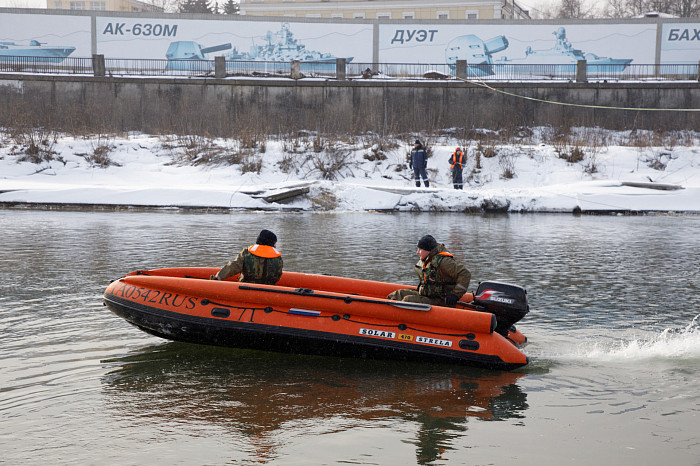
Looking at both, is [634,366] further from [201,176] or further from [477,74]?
[477,74]

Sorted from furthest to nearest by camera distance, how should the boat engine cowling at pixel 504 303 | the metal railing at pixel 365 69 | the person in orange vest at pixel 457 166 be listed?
the metal railing at pixel 365 69 → the person in orange vest at pixel 457 166 → the boat engine cowling at pixel 504 303

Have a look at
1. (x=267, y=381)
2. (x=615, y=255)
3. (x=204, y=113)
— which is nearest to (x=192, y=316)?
(x=267, y=381)

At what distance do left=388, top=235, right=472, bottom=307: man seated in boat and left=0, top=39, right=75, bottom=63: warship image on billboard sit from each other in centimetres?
3651

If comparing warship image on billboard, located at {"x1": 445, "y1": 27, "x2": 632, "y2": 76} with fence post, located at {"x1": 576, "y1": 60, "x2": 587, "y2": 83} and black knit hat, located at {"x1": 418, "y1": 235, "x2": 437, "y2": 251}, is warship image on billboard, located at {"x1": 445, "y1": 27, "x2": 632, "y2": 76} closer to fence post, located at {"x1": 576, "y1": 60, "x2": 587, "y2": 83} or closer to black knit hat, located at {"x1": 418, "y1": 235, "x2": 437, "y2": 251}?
fence post, located at {"x1": 576, "y1": 60, "x2": 587, "y2": 83}

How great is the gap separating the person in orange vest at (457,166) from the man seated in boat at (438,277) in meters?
19.7

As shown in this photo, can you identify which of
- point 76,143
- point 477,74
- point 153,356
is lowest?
point 153,356

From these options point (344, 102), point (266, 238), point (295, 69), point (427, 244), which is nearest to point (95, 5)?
point (295, 69)

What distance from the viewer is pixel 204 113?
118 feet

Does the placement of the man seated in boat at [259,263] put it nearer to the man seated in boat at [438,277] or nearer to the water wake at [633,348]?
the man seated in boat at [438,277]

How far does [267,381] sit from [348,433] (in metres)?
1.38

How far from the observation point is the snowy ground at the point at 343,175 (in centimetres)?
2439

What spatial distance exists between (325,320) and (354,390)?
2.88ft

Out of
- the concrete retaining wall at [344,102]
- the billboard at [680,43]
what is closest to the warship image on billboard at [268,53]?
the concrete retaining wall at [344,102]

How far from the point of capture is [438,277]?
7.20m
